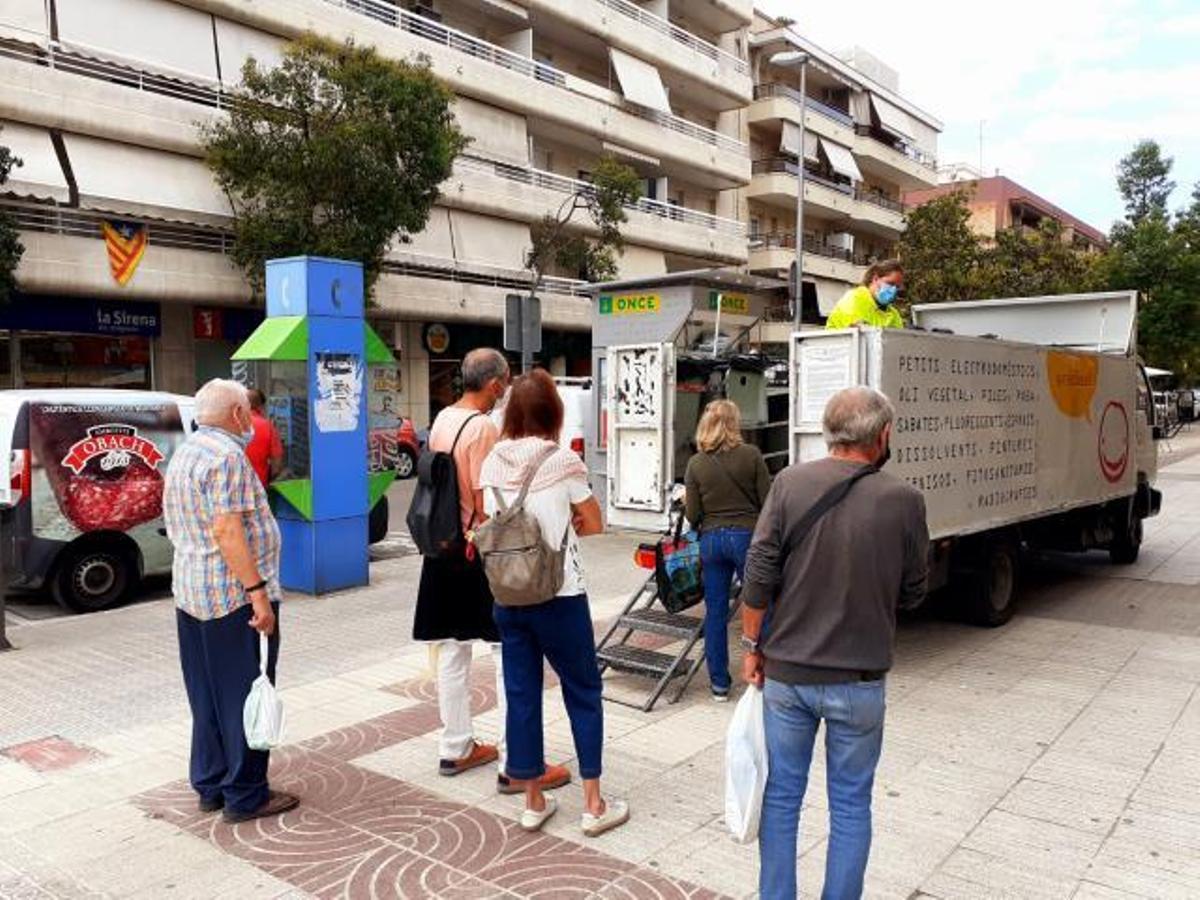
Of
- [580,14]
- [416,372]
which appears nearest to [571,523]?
[416,372]

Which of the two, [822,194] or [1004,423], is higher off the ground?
[822,194]

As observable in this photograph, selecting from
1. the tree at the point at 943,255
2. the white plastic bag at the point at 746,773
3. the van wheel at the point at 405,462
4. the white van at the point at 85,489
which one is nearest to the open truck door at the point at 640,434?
the white plastic bag at the point at 746,773

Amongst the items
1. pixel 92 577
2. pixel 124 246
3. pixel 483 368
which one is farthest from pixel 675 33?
pixel 483 368

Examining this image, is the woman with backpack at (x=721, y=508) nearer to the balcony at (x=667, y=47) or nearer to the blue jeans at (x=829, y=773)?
the blue jeans at (x=829, y=773)

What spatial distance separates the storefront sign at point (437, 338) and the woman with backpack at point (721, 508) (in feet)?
62.3

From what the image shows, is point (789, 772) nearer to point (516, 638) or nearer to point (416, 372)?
point (516, 638)

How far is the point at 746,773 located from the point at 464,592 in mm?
1774

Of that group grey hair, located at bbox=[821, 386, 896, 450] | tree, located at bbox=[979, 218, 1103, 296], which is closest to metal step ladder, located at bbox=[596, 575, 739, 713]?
grey hair, located at bbox=[821, 386, 896, 450]

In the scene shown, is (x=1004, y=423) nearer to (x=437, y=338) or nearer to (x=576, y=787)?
(x=576, y=787)

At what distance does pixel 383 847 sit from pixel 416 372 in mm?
20625

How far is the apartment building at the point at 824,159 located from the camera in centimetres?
3444

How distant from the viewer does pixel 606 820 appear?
3744 mm

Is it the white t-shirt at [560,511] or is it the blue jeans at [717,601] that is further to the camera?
the blue jeans at [717,601]

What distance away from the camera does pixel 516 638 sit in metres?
3.67
